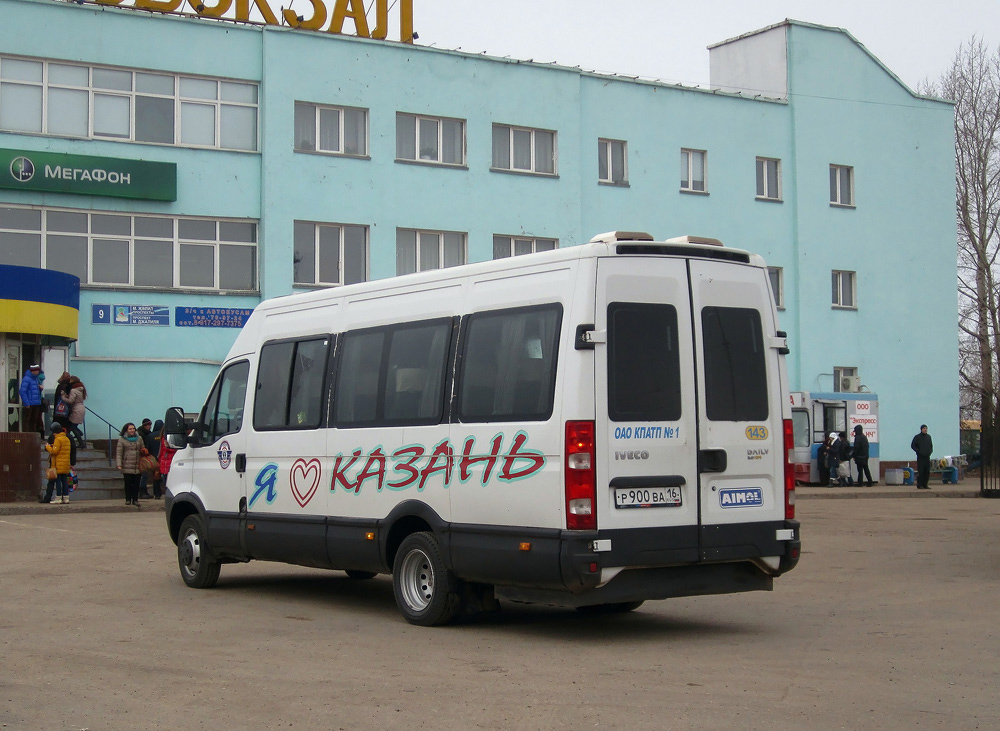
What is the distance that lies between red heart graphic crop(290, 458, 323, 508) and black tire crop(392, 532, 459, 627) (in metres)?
1.34

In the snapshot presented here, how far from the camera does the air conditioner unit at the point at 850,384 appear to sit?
40562 mm

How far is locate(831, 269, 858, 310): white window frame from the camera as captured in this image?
4238 centimetres

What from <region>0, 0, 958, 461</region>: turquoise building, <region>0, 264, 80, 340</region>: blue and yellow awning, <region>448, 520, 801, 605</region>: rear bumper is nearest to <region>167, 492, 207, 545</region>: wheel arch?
<region>448, 520, 801, 605</region>: rear bumper

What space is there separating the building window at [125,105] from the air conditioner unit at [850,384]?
767 inches

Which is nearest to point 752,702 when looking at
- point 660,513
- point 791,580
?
point 660,513

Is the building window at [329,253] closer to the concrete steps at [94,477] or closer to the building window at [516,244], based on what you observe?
the building window at [516,244]

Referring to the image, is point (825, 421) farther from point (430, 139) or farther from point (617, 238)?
point (617, 238)

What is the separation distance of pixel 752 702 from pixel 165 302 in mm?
27342

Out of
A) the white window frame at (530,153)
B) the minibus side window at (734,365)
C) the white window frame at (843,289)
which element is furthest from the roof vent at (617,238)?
the white window frame at (843,289)

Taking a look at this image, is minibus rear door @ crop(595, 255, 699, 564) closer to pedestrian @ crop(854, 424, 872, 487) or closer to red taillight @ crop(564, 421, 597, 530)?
red taillight @ crop(564, 421, 597, 530)

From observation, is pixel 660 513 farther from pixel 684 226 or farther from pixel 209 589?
pixel 684 226

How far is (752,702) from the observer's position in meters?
7.05

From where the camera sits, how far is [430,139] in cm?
3594

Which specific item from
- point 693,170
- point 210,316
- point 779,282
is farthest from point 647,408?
point 779,282
